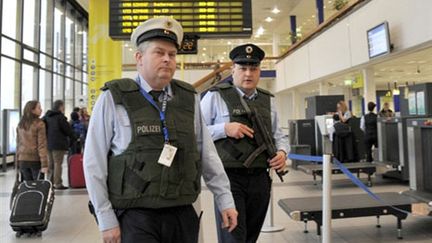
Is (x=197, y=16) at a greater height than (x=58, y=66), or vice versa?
(x=58, y=66)

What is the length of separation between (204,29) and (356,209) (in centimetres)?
298

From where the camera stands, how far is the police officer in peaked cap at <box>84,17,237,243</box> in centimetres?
135

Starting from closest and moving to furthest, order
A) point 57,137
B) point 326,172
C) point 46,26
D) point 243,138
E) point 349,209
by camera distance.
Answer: point 243,138 < point 326,172 < point 349,209 < point 57,137 < point 46,26

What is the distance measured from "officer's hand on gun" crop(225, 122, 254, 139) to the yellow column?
16.5 feet

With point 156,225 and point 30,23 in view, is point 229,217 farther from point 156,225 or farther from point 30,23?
point 30,23

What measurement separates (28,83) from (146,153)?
11.8m

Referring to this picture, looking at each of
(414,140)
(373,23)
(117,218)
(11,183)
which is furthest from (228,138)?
(373,23)

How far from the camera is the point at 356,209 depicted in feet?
12.3

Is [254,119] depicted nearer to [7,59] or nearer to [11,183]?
[11,183]

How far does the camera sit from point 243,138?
2.23 metres

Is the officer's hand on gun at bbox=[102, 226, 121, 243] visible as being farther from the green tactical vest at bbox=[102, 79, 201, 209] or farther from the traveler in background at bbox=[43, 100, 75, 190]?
the traveler in background at bbox=[43, 100, 75, 190]

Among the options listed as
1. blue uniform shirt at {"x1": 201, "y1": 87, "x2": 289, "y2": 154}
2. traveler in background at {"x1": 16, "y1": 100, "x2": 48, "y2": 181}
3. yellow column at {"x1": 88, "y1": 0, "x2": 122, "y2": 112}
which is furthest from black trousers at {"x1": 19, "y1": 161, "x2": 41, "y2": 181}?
blue uniform shirt at {"x1": 201, "y1": 87, "x2": 289, "y2": 154}

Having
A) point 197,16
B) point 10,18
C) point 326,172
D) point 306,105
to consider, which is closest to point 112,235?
point 326,172

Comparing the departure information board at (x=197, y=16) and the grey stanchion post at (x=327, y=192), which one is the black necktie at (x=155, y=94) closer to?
the grey stanchion post at (x=327, y=192)
